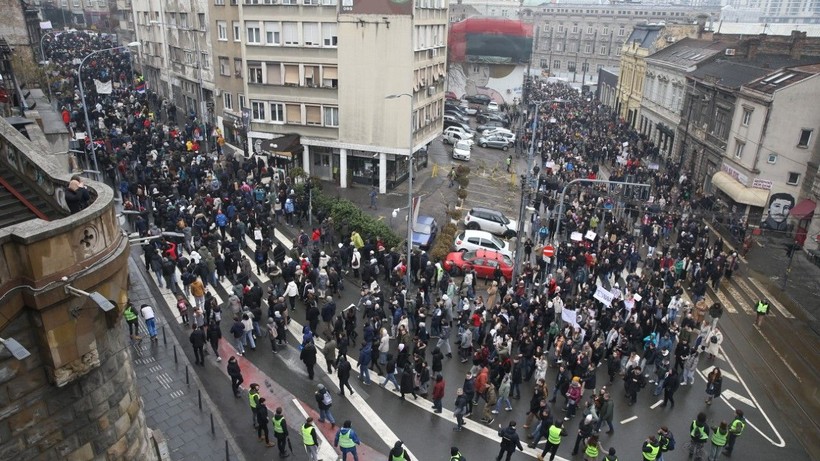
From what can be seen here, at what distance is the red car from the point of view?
23922 mm

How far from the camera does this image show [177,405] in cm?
1462

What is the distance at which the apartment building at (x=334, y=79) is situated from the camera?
1294 inches

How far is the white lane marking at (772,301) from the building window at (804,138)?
10.0 meters

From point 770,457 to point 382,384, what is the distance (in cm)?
1029

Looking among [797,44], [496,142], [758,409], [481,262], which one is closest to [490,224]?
[481,262]

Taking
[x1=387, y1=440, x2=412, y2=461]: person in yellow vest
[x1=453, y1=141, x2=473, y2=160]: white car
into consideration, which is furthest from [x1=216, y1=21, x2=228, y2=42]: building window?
[x1=387, y1=440, x2=412, y2=461]: person in yellow vest

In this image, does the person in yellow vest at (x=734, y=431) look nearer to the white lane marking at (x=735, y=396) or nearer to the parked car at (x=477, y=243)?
the white lane marking at (x=735, y=396)

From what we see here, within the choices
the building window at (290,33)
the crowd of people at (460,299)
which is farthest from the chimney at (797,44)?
the building window at (290,33)

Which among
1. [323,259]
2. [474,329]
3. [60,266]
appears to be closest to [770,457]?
[474,329]

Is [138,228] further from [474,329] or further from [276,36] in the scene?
[276,36]

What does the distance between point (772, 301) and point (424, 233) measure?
1501 centimetres

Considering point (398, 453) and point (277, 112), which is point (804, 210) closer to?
point (398, 453)

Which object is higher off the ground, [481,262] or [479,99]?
[481,262]

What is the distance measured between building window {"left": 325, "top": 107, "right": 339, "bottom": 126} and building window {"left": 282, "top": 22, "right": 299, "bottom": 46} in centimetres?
431
